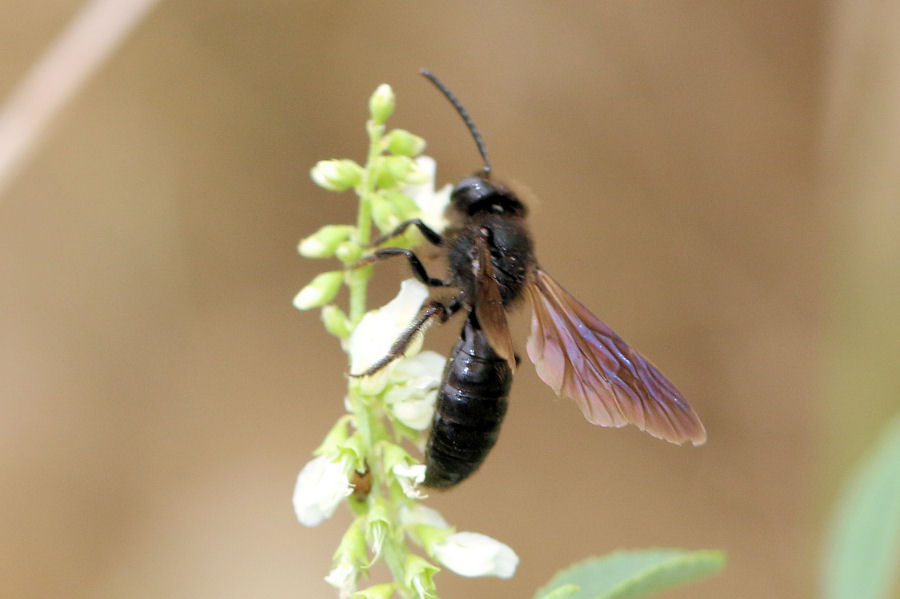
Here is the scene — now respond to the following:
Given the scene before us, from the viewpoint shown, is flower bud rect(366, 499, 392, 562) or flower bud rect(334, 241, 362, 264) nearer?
flower bud rect(366, 499, 392, 562)

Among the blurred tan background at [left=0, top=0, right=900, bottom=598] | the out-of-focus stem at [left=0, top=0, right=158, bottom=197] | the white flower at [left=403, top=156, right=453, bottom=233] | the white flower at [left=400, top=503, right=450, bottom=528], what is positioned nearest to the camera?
the white flower at [left=400, top=503, right=450, bottom=528]

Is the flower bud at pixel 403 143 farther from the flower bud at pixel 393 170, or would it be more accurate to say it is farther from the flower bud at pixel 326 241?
the flower bud at pixel 326 241

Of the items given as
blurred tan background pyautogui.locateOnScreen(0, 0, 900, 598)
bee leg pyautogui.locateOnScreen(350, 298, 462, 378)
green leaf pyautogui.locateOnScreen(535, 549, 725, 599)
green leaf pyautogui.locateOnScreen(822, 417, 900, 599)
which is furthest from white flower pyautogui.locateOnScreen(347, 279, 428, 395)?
blurred tan background pyautogui.locateOnScreen(0, 0, 900, 598)

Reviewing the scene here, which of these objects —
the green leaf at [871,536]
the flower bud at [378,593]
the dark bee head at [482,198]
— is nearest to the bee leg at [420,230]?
the dark bee head at [482,198]

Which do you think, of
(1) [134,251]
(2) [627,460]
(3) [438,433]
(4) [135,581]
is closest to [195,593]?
(4) [135,581]

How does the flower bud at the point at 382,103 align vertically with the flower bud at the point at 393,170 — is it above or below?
above

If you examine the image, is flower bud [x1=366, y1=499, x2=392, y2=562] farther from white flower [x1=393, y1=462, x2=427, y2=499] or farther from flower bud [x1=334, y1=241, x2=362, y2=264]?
flower bud [x1=334, y1=241, x2=362, y2=264]
